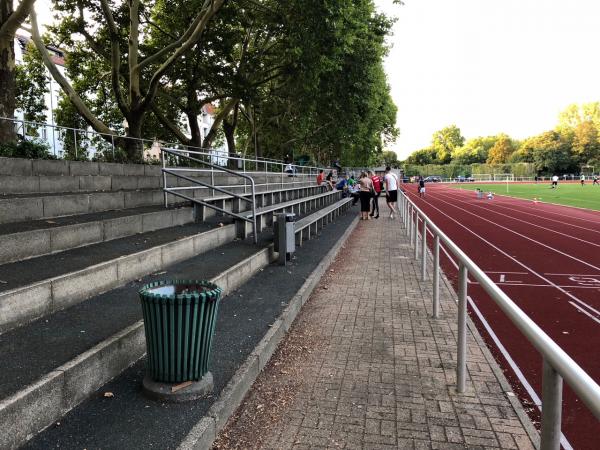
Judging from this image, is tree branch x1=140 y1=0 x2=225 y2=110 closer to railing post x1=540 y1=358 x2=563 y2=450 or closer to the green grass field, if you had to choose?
railing post x1=540 y1=358 x2=563 y2=450

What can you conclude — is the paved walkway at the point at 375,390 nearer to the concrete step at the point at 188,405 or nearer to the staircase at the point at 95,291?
the concrete step at the point at 188,405

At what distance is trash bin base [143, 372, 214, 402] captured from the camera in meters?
3.38

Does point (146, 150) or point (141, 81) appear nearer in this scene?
point (146, 150)

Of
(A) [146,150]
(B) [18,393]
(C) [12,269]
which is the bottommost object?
(B) [18,393]

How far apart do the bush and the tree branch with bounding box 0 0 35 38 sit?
3.16 meters

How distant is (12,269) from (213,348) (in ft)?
6.88

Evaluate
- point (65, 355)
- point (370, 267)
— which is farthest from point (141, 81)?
point (65, 355)

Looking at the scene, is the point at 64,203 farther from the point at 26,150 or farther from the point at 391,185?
the point at 391,185

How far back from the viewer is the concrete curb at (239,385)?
301cm

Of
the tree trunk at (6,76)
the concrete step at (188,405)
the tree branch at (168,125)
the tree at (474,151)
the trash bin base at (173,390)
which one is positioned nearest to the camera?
the concrete step at (188,405)

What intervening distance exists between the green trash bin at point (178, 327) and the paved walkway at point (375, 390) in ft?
1.83

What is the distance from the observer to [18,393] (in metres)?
2.74

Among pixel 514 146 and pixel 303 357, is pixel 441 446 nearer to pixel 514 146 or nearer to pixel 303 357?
pixel 303 357

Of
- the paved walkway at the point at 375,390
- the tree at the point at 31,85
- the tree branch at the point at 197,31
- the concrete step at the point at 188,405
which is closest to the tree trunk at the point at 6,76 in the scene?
the tree branch at the point at 197,31
